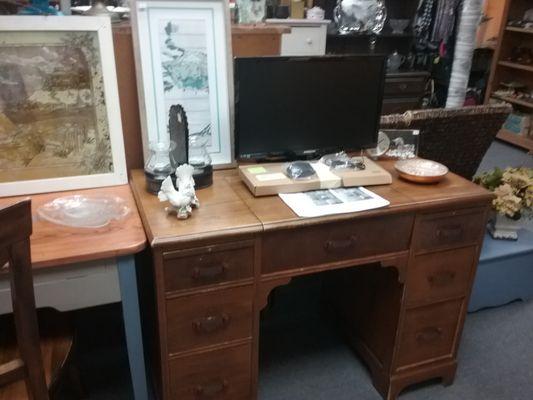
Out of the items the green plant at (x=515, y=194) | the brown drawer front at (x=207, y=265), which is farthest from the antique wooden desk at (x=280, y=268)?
the green plant at (x=515, y=194)

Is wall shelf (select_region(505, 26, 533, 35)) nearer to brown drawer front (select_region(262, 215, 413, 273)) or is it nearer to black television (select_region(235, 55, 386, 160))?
black television (select_region(235, 55, 386, 160))

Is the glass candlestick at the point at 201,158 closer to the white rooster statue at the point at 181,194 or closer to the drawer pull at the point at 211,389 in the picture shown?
the white rooster statue at the point at 181,194

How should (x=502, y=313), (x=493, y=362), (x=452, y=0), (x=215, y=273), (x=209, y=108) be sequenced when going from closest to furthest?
(x=215, y=273) → (x=209, y=108) → (x=493, y=362) → (x=502, y=313) → (x=452, y=0)

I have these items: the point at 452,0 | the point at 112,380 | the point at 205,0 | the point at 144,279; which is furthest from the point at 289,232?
the point at 452,0

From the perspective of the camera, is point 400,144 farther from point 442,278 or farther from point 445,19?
point 445,19

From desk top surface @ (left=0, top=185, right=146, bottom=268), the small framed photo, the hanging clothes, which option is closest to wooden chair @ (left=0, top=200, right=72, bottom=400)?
desk top surface @ (left=0, top=185, right=146, bottom=268)

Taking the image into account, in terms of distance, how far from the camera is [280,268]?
132 cm

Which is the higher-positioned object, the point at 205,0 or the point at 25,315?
the point at 205,0

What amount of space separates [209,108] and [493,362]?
1498 mm

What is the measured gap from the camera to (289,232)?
1268 millimetres

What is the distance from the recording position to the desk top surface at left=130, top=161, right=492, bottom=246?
1.18m

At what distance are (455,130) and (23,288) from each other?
1.90 meters

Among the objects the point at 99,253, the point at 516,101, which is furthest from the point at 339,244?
the point at 516,101

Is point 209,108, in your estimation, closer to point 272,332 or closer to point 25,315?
point 25,315
